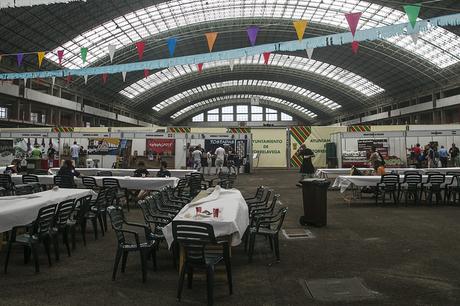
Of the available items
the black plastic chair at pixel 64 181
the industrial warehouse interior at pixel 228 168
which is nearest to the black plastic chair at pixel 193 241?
the industrial warehouse interior at pixel 228 168

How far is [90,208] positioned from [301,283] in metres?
4.32

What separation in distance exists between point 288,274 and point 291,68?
144ft

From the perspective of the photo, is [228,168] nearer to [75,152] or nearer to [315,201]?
[75,152]

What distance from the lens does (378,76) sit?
39.2 metres

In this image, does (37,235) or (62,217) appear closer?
(37,235)

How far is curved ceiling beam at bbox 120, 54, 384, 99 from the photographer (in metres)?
42.5

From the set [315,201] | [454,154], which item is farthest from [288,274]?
[454,154]

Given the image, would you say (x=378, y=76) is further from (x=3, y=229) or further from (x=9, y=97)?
(x=3, y=229)

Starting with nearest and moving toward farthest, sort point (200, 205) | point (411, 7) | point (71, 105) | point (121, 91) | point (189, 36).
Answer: point (200, 205) → point (411, 7) → point (189, 36) → point (71, 105) → point (121, 91)

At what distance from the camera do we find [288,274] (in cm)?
470

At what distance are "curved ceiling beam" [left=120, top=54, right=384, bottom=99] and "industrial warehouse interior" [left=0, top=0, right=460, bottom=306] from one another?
32 centimetres

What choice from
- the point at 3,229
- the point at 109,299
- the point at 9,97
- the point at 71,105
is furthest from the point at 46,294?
the point at 71,105

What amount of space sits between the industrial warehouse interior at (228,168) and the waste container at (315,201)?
0.09ft

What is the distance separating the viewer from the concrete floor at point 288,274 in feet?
12.7
